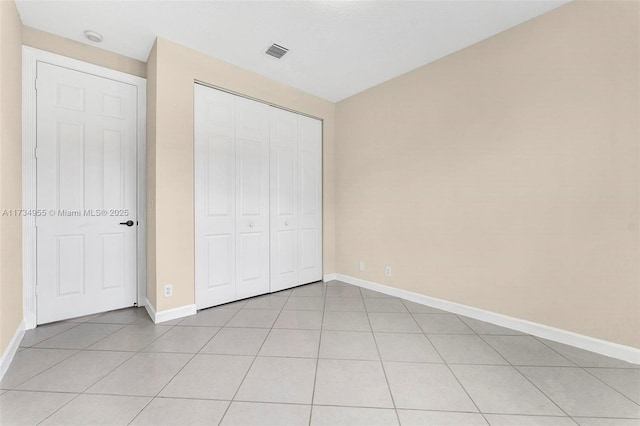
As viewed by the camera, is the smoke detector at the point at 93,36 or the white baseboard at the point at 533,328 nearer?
the white baseboard at the point at 533,328

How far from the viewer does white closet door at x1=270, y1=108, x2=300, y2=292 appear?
11.6 feet

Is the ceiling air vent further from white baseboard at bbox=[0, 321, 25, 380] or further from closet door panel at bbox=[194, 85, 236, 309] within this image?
white baseboard at bbox=[0, 321, 25, 380]

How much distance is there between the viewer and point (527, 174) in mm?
2346

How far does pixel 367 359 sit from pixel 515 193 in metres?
1.98

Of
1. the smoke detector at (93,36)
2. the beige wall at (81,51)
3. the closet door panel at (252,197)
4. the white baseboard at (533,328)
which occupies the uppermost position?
the smoke detector at (93,36)

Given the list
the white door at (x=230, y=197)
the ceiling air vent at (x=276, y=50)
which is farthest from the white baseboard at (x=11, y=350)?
the ceiling air vent at (x=276, y=50)

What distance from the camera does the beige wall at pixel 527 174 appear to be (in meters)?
1.95

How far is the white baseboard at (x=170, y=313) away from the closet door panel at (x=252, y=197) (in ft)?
1.85

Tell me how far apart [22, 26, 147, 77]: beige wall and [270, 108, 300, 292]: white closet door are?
1.61 m

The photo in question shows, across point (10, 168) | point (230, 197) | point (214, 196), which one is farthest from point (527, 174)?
point (10, 168)

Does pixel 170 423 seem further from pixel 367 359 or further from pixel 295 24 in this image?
pixel 295 24

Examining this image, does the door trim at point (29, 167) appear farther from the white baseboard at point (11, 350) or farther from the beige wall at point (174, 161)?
the beige wall at point (174, 161)

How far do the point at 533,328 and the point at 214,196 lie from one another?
3.38m

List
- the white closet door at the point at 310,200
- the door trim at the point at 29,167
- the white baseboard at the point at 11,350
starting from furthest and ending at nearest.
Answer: the white closet door at the point at 310,200 → the door trim at the point at 29,167 → the white baseboard at the point at 11,350
